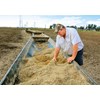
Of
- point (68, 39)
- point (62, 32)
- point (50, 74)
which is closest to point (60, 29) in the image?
point (62, 32)

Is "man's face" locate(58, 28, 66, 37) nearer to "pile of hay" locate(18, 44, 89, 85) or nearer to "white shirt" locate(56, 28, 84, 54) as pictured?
"white shirt" locate(56, 28, 84, 54)

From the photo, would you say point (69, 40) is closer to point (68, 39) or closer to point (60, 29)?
point (68, 39)

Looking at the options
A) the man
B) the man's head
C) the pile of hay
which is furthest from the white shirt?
the pile of hay

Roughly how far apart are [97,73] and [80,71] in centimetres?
266

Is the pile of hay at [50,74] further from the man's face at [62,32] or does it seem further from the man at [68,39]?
the man's face at [62,32]

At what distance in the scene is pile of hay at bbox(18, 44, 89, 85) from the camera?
4867 millimetres

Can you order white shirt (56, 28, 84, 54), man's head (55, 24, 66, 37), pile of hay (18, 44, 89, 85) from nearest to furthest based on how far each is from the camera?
pile of hay (18, 44, 89, 85), man's head (55, 24, 66, 37), white shirt (56, 28, 84, 54)

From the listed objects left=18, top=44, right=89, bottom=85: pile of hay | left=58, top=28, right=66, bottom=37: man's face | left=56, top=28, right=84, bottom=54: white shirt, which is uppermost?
left=58, top=28, right=66, bottom=37: man's face

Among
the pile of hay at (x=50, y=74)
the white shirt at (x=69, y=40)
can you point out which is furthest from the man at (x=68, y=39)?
the pile of hay at (x=50, y=74)

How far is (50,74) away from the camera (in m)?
5.31
